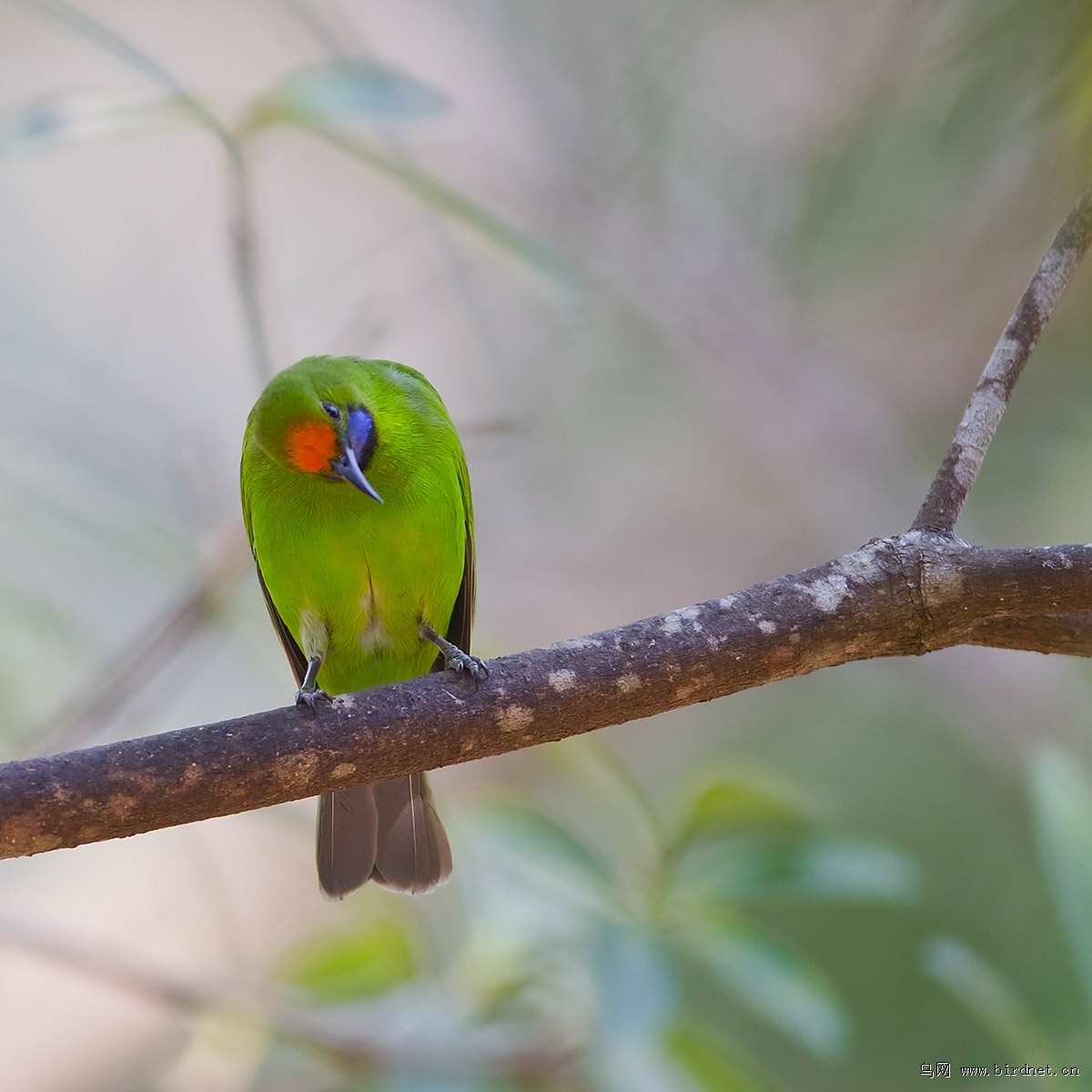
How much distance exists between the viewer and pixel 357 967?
3303 millimetres

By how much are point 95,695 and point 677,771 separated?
345cm

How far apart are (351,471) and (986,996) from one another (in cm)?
179

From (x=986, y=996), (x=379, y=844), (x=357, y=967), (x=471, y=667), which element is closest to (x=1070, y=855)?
(x=986, y=996)

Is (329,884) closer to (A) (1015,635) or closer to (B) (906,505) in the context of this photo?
(A) (1015,635)

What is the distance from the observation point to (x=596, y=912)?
2.99 m

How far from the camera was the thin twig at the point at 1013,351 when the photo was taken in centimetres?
227

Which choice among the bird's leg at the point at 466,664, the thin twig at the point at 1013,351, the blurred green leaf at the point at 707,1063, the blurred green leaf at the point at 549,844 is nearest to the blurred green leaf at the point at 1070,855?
the thin twig at the point at 1013,351

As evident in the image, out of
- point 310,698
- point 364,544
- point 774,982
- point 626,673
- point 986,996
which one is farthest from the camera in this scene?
point 774,982

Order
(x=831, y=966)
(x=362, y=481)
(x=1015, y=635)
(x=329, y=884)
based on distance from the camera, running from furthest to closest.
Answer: (x=831, y=966)
(x=329, y=884)
(x=362, y=481)
(x=1015, y=635)

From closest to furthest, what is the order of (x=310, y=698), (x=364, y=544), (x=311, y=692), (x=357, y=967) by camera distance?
(x=310, y=698)
(x=311, y=692)
(x=364, y=544)
(x=357, y=967)

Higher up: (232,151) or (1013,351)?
(232,151)

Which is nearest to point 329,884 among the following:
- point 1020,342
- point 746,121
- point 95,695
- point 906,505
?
point 95,695

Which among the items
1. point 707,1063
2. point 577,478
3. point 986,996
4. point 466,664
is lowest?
point 986,996

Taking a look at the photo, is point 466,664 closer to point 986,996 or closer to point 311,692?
point 311,692
